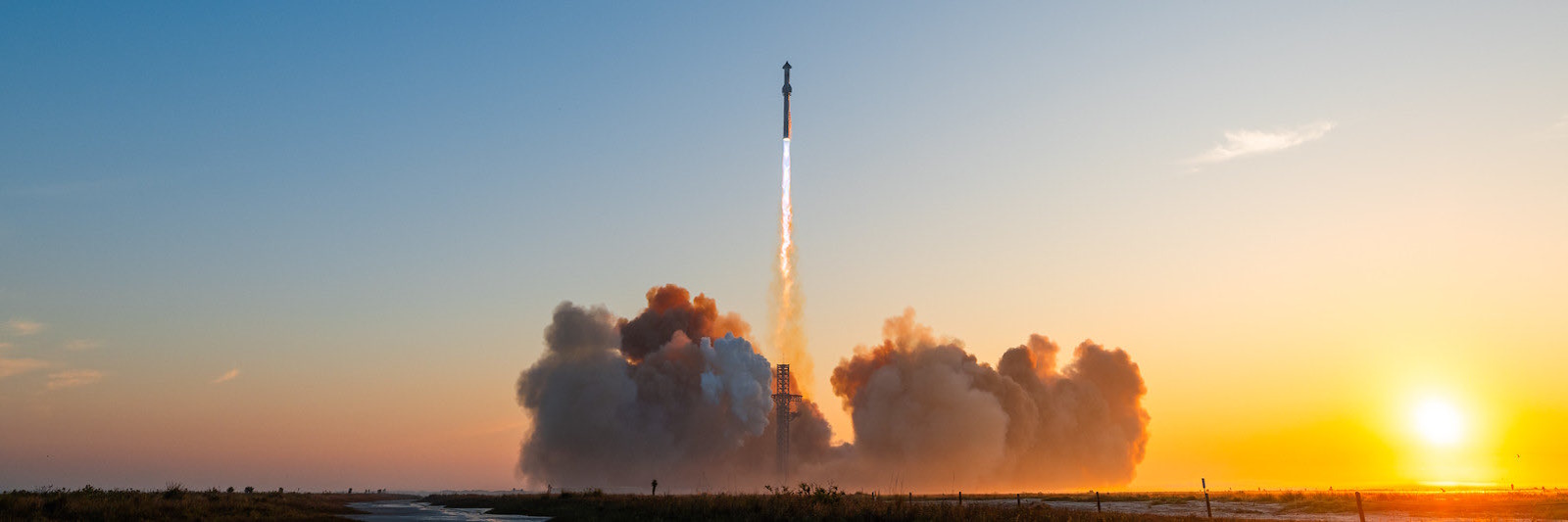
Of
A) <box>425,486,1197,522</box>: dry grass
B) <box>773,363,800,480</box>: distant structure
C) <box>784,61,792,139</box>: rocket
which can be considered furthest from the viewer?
<box>773,363,800,480</box>: distant structure

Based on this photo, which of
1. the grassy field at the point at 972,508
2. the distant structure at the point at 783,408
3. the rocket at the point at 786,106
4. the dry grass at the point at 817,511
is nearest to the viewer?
the dry grass at the point at 817,511

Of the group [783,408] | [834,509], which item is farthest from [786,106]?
[834,509]

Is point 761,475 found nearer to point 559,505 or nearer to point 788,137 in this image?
point 788,137

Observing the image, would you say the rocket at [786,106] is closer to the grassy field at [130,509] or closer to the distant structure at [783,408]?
the distant structure at [783,408]

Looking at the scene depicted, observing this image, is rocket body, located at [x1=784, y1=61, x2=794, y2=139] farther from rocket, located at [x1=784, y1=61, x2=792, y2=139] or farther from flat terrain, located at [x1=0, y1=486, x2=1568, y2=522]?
flat terrain, located at [x1=0, y1=486, x2=1568, y2=522]

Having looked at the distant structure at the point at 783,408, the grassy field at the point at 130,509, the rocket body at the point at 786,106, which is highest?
the rocket body at the point at 786,106

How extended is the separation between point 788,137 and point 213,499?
71.3 meters

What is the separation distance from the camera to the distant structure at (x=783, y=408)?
134m

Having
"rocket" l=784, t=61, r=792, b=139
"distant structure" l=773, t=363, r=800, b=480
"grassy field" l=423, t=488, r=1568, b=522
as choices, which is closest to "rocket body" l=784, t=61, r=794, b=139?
"rocket" l=784, t=61, r=792, b=139

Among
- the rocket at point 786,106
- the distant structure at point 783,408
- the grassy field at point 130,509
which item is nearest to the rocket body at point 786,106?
the rocket at point 786,106

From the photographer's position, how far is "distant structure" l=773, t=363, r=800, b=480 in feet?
440

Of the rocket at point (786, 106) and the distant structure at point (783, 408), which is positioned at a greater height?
the rocket at point (786, 106)

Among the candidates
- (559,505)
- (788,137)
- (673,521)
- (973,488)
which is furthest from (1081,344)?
(673,521)

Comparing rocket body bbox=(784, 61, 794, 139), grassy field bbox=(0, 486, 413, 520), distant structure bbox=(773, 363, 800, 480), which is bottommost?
grassy field bbox=(0, 486, 413, 520)
